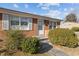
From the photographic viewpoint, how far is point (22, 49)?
1157 centimetres

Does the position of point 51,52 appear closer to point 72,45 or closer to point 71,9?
point 72,45

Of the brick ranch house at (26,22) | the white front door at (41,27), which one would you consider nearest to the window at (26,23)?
the brick ranch house at (26,22)

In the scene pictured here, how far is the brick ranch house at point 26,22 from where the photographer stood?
12.8 meters

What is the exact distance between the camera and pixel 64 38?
12.9 meters

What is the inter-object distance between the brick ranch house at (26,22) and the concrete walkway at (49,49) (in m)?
0.74

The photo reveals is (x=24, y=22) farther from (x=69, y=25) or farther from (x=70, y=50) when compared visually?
(x=70, y=50)

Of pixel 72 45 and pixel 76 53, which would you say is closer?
pixel 76 53

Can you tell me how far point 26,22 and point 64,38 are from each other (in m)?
3.18

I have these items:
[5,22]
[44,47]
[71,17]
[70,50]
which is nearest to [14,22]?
[5,22]

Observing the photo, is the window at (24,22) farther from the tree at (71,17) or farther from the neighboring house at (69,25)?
the tree at (71,17)

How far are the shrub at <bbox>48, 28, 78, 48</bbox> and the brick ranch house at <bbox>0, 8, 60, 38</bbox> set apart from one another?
394 millimetres

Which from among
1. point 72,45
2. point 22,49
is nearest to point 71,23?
point 72,45

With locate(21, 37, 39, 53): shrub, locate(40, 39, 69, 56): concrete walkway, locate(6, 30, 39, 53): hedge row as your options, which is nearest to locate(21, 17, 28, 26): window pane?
locate(6, 30, 39, 53): hedge row

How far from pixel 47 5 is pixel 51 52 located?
293 centimetres
